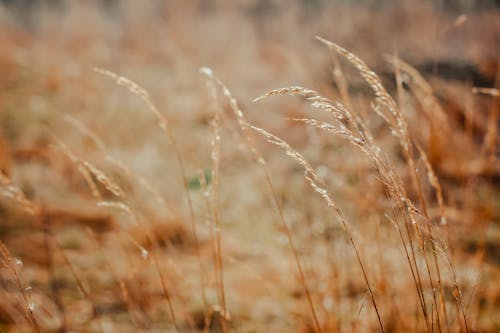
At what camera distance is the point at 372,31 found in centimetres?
573

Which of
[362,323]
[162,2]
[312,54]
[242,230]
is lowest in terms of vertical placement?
[242,230]

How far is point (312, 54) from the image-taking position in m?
5.37

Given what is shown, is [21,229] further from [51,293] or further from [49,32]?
[49,32]

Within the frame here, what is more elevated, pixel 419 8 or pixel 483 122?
pixel 419 8

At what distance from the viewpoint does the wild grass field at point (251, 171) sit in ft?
3.25

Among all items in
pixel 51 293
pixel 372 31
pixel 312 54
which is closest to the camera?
pixel 51 293

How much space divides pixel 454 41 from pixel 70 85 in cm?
512

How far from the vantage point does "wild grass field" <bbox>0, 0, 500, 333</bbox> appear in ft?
3.25

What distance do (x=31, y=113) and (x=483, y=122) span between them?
12.9 feet

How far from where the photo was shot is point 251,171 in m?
3.11

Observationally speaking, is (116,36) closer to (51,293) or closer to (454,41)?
(454,41)

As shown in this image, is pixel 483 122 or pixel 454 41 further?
pixel 454 41

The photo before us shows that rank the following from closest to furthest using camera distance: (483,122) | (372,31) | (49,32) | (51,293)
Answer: (51,293), (483,122), (372,31), (49,32)

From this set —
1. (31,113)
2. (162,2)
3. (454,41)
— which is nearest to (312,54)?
(454,41)
